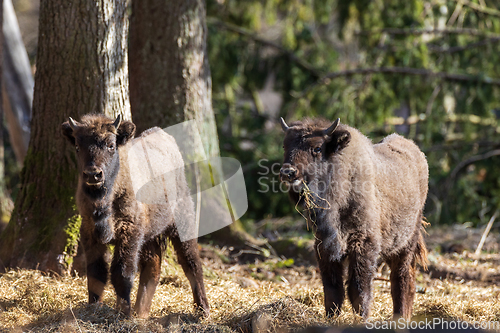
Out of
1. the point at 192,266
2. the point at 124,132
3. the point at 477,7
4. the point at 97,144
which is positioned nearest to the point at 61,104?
the point at 124,132

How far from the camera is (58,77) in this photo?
5.50m

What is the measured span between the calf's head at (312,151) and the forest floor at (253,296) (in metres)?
1.07

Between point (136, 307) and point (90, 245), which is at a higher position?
point (90, 245)

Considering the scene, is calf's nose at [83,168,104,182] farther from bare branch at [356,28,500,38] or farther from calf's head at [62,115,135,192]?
bare branch at [356,28,500,38]

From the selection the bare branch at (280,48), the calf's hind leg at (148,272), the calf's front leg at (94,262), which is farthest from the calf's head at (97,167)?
the bare branch at (280,48)

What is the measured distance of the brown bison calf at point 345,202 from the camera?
14.6 feet

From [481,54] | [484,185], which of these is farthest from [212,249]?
[481,54]

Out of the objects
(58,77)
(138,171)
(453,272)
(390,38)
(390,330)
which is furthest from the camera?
(390,38)

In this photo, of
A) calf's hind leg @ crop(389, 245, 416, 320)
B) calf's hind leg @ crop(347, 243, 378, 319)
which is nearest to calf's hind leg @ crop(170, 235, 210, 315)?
calf's hind leg @ crop(347, 243, 378, 319)

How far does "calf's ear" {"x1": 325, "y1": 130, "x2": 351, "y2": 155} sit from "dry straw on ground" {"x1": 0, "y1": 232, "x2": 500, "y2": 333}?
1449 millimetres

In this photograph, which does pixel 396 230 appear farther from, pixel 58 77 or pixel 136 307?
pixel 58 77

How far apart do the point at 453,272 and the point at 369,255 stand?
9.20 feet

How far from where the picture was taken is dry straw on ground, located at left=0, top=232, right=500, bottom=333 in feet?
13.8

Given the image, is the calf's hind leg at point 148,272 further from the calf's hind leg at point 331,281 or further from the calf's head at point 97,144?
the calf's hind leg at point 331,281
